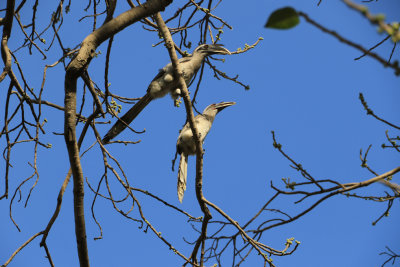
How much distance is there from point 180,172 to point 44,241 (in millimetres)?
1655

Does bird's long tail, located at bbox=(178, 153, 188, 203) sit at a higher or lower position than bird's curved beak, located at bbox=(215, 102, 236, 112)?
lower

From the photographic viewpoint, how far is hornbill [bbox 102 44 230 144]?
4.28 metres

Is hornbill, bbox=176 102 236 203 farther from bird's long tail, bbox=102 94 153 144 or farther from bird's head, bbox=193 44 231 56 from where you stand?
bird's head, bbox=193 44 231 56

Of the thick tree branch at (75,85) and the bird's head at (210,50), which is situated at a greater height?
the bird's head at (210,50)

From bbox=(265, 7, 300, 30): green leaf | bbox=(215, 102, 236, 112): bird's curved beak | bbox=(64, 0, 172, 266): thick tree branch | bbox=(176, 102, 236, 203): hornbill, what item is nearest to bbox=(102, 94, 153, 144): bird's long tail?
bbox=(176, 102, 236, 203): hornbill

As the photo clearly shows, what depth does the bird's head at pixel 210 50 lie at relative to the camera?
4.45 m

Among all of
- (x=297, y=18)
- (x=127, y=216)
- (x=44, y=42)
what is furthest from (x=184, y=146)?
(x=297, y=18)

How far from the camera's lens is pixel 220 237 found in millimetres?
3111

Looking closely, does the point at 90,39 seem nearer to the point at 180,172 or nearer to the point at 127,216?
the point at 127,216

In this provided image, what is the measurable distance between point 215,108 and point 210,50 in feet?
2.29

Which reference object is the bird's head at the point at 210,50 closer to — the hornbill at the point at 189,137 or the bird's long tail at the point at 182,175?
the hornbill at the point at 189,137

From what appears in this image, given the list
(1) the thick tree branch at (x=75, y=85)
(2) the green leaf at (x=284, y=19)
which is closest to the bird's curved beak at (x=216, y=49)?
(1) the thick tree branch at (x=75, y=85)

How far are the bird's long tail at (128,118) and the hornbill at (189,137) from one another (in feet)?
1.72

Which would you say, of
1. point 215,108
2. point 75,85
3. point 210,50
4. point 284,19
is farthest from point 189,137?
point 284,19
